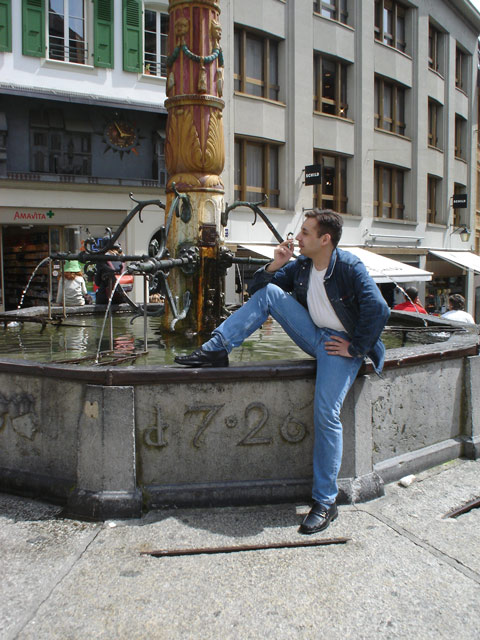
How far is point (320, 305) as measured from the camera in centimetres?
410

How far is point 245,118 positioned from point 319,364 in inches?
684

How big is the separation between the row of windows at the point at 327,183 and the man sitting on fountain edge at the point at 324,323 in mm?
16784

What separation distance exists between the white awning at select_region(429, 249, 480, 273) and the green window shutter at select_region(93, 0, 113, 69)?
16193 millimetres

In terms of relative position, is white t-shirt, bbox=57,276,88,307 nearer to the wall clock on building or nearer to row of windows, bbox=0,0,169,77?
row of windows, bbox=0,0,169,77

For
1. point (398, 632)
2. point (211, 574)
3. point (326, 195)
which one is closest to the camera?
point (398, 632)

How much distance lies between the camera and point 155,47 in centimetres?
1970

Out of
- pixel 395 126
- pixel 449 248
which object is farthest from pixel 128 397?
pixel 449 248

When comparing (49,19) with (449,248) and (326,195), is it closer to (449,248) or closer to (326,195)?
(326,195)

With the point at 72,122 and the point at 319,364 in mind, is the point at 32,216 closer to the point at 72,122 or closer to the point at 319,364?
the point at 72,122

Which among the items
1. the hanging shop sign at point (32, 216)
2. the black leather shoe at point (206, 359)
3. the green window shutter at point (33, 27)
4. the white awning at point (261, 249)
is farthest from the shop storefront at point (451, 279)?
the black leather shoe at point (206, 359)

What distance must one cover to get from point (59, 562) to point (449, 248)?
29.8 m

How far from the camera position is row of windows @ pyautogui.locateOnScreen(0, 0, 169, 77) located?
691 inches

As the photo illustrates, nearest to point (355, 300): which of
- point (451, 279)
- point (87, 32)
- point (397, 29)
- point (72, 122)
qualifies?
point (72, 122)

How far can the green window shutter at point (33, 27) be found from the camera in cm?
1748
